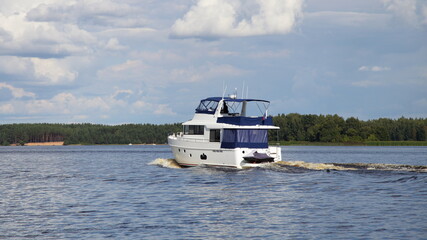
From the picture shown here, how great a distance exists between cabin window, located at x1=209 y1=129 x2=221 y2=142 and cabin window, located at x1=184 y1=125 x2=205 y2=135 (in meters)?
1.25

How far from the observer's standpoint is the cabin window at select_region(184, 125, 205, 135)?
5409 cm

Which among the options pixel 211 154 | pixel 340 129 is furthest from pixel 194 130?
pixel 340 129

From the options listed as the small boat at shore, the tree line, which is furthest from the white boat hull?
the tree line

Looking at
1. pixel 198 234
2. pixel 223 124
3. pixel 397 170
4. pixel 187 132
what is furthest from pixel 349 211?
pixel 187 132

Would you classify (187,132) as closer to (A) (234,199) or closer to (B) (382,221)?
(A) (234,199)

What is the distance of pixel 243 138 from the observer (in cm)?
5081

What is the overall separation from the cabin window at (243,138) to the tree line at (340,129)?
136m

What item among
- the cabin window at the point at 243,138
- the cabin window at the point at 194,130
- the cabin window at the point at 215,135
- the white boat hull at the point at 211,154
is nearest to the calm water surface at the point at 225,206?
the white boat hull at the point at 211,154

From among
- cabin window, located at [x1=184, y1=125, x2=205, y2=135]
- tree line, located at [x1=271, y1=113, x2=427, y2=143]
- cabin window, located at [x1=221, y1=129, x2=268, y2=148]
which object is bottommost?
cabin window, located at [x1=221, y1=129, x2=268, y2=148]

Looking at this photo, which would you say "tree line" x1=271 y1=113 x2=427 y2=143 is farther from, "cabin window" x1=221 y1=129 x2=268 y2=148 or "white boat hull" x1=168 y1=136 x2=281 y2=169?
"cabin window" x1=221 y1=129 x2=268 y2=148

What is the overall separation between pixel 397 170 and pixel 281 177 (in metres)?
9.55

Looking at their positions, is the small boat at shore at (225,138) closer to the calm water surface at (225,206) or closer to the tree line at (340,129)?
the calm water surface at (225,206)

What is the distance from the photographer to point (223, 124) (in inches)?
2045

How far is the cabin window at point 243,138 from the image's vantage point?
50.5 meters
